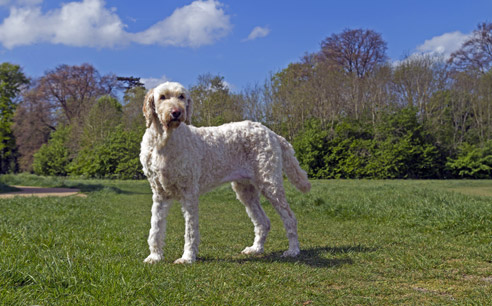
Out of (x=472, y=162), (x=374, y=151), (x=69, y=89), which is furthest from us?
(x=69, y=89)

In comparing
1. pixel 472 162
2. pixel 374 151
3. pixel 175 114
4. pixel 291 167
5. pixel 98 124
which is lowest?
pixel 472 162

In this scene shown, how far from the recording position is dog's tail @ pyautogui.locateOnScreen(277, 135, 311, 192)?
20.1ft

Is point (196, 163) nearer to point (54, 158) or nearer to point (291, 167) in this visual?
point (291, 167)

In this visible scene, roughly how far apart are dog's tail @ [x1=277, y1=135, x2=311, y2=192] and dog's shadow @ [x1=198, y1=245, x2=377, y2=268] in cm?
99

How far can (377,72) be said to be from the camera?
3356 cm

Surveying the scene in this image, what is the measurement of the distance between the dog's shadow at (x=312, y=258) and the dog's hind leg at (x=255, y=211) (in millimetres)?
273

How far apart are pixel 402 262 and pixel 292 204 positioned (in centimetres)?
709

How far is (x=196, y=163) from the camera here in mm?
5070

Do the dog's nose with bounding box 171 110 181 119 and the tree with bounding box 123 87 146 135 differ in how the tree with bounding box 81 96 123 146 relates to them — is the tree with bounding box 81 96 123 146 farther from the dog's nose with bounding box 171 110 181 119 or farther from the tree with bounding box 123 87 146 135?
the dog's nose with bounding box 171 110 181 119

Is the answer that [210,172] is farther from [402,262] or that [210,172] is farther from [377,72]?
[377,72]

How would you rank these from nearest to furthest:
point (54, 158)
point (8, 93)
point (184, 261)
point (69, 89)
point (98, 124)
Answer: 1. point (184, 261)
2. point (8, 93)
3. point (98, 124)
4. point (54, 158)
5. point (69, 89)

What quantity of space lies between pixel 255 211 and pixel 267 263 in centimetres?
112

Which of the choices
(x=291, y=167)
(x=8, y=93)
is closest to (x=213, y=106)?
(x=8, y=93)

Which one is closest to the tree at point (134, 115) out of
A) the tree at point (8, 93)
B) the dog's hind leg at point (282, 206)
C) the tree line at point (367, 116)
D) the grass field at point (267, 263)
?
the tree line at point (367, 116)
